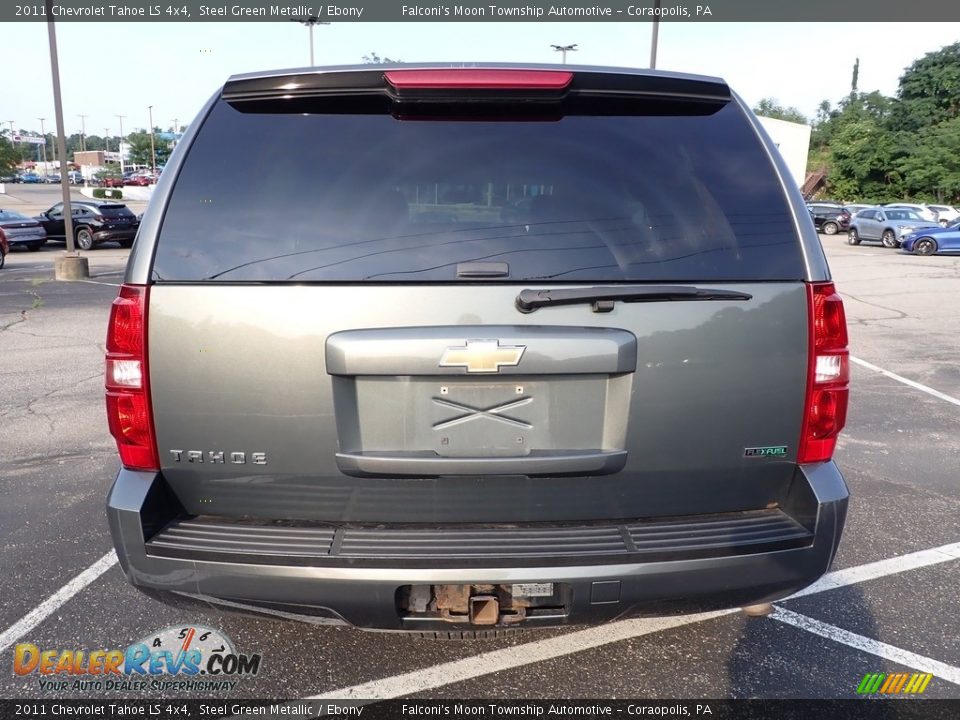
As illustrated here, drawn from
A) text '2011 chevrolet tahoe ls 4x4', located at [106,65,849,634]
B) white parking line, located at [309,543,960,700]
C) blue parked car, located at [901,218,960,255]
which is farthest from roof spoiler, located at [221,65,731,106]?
blue parked car, located at [901,218,960,255]

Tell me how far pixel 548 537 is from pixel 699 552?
0.45m

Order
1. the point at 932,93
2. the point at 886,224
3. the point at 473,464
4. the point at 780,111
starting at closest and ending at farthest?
the point at 473,464
the point at 886,224
the point at 932,93
the point at 780,111

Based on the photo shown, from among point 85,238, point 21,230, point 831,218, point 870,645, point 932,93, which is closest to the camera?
point 870,645

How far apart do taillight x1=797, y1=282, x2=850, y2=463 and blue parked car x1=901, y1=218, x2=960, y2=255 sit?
2757cm

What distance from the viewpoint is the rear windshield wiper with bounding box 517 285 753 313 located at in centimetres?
209

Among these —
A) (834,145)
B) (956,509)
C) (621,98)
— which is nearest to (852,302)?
(956,509)

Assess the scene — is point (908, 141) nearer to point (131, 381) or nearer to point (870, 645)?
point (870, 645)

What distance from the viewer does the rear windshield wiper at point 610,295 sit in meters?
2.09

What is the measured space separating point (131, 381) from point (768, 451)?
1.97m

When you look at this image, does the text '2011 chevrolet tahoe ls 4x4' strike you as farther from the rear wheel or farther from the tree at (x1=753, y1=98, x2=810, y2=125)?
the tree at (x1=753, y1=98, x2=810, y2=125)

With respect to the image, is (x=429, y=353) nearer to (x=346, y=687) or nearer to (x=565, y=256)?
(x=565, y=256)

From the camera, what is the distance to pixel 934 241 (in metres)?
25.3
